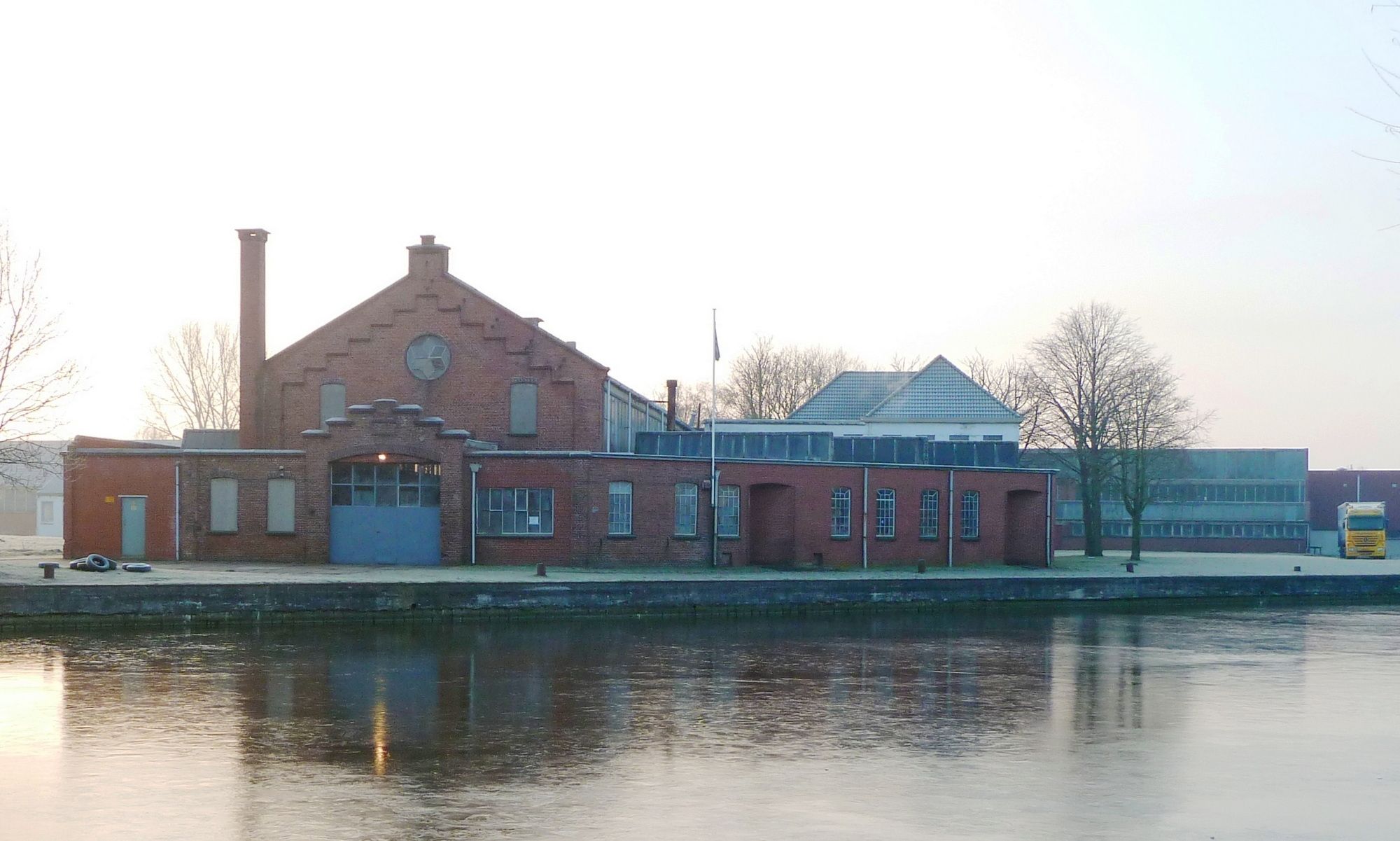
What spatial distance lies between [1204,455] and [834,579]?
62.5 meters

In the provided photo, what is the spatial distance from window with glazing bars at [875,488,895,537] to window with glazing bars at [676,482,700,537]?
23.4 ft

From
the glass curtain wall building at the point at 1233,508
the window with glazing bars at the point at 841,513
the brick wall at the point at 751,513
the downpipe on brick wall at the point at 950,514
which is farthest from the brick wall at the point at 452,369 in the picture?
the glass curtain wall building at the point at 1233,508

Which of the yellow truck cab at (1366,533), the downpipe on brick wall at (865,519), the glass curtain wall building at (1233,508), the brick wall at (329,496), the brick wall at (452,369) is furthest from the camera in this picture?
the glass curtain wall building at (1233,508)

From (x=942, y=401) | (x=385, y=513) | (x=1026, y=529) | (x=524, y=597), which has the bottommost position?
(x=524, y=597)

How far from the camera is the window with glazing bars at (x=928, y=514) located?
47.3m

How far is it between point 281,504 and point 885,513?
19784mm

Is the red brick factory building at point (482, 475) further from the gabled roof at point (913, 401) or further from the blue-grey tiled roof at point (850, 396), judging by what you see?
the blue-grey tiled roof at point (850, 396)

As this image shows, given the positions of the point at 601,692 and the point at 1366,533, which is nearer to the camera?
the point at 601,692

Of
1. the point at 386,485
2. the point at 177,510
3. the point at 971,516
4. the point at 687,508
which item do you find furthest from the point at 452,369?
the point at 971,516

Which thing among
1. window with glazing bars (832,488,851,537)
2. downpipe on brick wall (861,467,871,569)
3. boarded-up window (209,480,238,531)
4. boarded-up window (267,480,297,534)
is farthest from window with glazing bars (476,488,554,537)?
downpipe on brick wall (861,467,871,569)

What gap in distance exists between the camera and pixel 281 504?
130ft

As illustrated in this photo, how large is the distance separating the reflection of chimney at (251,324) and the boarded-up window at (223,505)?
17.2ft

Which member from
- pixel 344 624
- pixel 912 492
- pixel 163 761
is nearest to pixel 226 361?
pixel 912 492

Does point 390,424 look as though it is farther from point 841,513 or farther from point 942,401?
point 942,401
